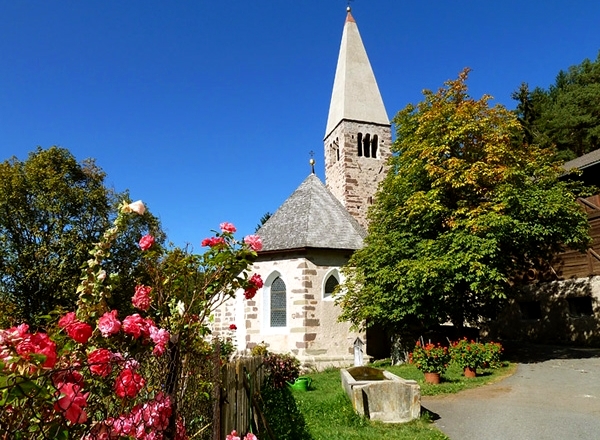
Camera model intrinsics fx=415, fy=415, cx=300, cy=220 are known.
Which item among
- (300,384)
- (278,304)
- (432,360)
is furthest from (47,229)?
(432,360)

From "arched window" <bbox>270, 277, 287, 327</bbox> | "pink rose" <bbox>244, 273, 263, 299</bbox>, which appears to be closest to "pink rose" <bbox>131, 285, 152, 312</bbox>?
"pink rose" <bbox>244, 273, 263, 299</bbox>

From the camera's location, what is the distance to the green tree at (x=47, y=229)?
16922 millimetres

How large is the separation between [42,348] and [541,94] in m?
41.4

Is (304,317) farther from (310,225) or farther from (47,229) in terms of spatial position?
(47,229)

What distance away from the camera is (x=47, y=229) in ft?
58.1

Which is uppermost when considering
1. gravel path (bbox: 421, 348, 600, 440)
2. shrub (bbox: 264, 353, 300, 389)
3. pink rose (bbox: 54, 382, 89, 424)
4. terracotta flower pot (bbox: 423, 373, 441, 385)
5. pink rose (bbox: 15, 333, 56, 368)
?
pink rose (bbox: 15, 333, 56, 368)

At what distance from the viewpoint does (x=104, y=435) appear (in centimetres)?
195

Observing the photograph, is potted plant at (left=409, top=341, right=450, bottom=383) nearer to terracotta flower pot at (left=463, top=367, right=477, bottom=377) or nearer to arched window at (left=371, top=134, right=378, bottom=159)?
terracotta flower pot at (left=463, top=367, right=477, bottom=377)

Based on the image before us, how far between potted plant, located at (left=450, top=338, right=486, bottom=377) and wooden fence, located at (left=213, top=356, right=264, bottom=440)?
7499 mm

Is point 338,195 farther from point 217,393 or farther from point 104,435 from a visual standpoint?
point 104,435

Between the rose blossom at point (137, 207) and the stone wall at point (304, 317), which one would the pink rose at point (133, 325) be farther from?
the stone wall at point (304, 317)

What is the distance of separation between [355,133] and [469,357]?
46.9 feet

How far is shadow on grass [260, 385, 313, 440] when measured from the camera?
6.44 m

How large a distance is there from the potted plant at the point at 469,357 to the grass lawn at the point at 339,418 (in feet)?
0.88
